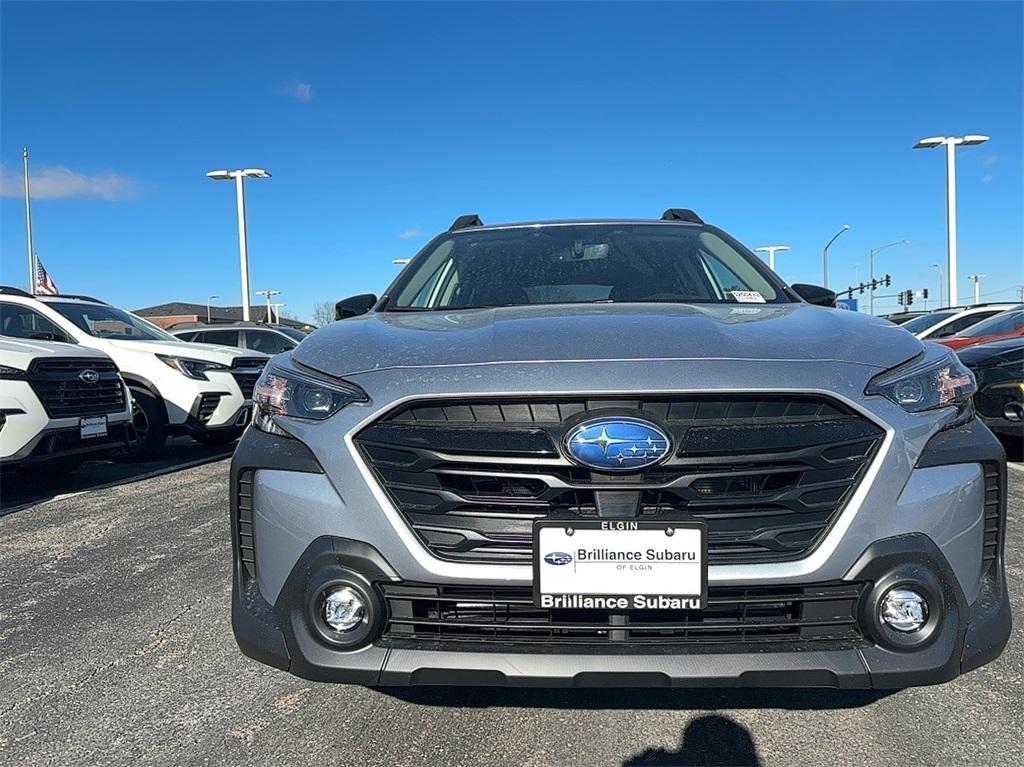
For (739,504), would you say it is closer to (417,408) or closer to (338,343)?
(417,408)

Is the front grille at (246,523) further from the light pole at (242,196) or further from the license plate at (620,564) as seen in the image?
the light pole at (242,196)

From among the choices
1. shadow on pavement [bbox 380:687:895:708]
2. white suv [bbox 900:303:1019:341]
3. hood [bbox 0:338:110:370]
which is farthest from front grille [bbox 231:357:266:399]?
white suv [bbox 900:303:1019:341]

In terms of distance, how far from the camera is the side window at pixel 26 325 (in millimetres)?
6871

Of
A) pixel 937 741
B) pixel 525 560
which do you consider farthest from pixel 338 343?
pixel 937 741

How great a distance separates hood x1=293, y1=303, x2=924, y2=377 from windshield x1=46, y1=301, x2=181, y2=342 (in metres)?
6.23

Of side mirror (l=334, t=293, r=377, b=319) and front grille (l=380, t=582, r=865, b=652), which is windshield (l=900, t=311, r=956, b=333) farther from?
front grille (l=380, t=582, r=865, b=652)

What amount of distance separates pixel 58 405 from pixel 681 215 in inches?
179

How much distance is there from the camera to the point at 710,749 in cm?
211

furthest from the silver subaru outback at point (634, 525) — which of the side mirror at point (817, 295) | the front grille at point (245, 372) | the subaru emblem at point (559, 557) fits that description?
the front grille at point (245, 372)

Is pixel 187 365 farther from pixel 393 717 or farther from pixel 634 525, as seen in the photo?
pixel 634 525

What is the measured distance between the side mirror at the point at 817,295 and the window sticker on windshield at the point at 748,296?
10.4 inches

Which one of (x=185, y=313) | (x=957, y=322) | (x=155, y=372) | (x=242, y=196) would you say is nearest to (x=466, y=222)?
(x=155, y=372)

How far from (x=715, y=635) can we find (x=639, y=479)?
0.41 metres

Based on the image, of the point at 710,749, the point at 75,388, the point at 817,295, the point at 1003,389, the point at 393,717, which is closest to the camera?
the point at 710,749
